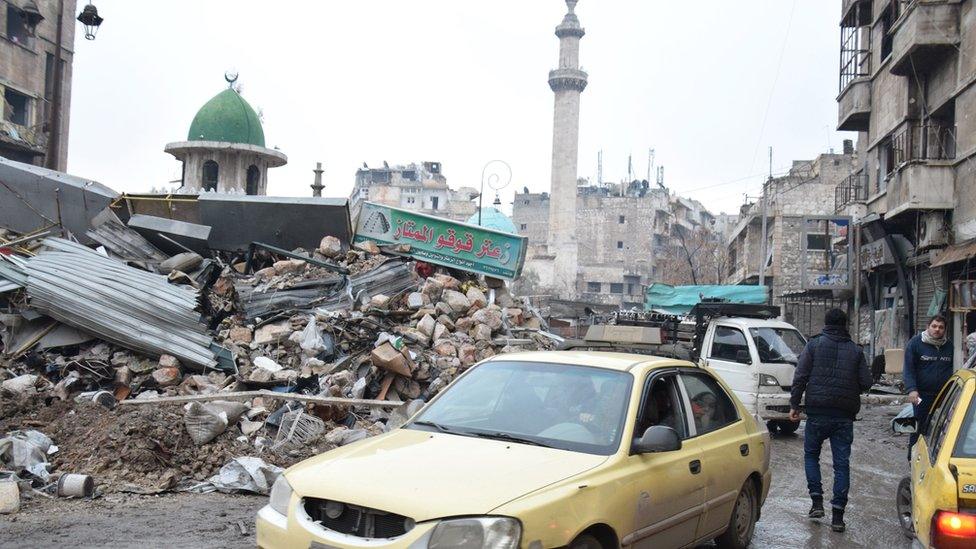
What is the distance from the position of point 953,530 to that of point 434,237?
15.2 m

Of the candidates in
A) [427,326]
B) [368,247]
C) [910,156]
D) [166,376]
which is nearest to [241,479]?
[166,376]

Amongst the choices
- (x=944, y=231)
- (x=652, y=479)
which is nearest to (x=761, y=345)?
(x=944, y=231)

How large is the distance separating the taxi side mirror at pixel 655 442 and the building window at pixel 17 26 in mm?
31930

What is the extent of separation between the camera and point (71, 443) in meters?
8.63

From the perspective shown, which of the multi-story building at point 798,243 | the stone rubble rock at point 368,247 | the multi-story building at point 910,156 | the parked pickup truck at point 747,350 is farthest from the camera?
the multi-story building at point 798,243

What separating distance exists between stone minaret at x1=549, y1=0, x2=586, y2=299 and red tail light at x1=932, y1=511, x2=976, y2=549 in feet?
233

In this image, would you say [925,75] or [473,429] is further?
[925,75]

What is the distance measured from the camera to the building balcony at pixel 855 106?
24.5 m

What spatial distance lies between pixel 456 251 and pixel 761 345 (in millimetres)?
7442

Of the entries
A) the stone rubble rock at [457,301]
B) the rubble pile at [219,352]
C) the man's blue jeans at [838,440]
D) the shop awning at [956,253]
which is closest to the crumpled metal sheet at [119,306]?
the rubble pile at [219,352]

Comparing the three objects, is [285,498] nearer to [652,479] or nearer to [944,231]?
[652,479]

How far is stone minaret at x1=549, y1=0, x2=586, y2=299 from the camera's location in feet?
246

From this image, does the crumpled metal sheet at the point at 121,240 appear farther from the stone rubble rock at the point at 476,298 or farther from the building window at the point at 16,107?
the building window at the point at 16,107

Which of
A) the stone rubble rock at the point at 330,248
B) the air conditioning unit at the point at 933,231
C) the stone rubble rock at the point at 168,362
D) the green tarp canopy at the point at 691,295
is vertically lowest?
the stone rubble rock at the point at 168,362
